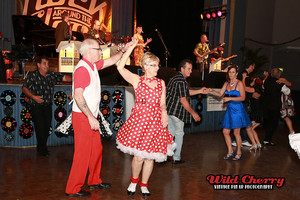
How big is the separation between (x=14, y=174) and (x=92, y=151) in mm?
1383

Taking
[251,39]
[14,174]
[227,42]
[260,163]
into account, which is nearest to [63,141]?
[14,174]

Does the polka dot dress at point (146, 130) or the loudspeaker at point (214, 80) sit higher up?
the loudspeaker at point (214, 80)

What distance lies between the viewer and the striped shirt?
4.82 m

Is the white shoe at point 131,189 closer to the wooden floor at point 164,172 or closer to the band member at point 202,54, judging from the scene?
the wooden floor at point 164,172

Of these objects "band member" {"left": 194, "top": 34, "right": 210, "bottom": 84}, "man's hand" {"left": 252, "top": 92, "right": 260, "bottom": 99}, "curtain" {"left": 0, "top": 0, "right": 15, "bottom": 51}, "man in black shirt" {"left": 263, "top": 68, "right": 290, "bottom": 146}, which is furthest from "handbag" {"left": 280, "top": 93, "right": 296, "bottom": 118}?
"curtain" {"left": 0, "top": 0, "right": 15, "bottom": 51}

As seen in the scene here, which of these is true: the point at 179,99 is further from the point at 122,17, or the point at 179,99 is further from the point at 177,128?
the point at 122,17

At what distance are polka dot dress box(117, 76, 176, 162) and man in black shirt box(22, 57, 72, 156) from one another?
2.22 metres

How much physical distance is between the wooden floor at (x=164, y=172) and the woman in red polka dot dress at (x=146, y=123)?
0.59m

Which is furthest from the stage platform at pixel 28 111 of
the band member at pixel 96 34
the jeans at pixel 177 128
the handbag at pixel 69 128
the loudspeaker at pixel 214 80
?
the loudspeaker at pixel 214 80

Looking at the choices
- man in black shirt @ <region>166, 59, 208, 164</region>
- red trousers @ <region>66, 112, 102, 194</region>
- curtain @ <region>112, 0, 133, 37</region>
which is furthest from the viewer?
curtain @ <region>112, 0, 133, 37</region>

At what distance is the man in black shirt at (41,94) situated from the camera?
5117mm

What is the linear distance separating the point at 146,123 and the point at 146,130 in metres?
0.07

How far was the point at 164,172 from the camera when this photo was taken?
4.71 m

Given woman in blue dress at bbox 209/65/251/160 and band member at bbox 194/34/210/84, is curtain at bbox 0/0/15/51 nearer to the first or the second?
band member at bbox 194/34/210/84
